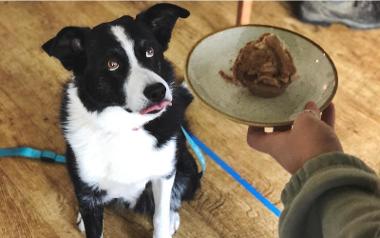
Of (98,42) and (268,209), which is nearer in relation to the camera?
(98,42)

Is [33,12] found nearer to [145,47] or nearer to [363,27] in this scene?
[145,47]

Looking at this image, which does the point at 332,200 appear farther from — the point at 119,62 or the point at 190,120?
the point at 190,120

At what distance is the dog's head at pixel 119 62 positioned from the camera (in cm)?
114

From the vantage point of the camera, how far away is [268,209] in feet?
5.64

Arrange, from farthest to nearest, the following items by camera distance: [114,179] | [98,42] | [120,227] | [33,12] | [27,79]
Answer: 1. [33,12]
2. [27,79]
3. [120,227]
4. [114,179]
5. [98,42]

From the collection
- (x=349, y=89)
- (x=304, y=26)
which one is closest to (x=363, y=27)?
(x=304, y=26)

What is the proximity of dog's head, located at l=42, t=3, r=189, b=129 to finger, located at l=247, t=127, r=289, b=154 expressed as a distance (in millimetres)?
221

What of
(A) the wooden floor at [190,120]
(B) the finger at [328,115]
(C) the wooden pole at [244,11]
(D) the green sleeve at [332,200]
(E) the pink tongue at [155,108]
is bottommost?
(A) the wooden floor at [190,120]

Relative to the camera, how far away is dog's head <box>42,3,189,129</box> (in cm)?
114

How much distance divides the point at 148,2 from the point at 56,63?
2.11 ft

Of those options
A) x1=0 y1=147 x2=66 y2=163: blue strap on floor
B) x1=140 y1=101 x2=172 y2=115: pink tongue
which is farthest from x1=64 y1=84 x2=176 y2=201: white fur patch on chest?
x1=0 y1=147 x2=66 y2=163: blue strap on floor

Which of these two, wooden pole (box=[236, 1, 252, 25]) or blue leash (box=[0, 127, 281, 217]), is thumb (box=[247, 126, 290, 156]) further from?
wooden pole (box=[236, 1, 252, 25])

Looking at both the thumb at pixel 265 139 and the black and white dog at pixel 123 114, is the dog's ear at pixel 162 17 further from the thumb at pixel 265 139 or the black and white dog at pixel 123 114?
the thumb at pixel 265 139

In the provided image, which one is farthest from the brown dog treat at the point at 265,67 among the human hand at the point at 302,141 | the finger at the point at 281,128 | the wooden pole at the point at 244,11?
the wooden pole at the point at 244,11
